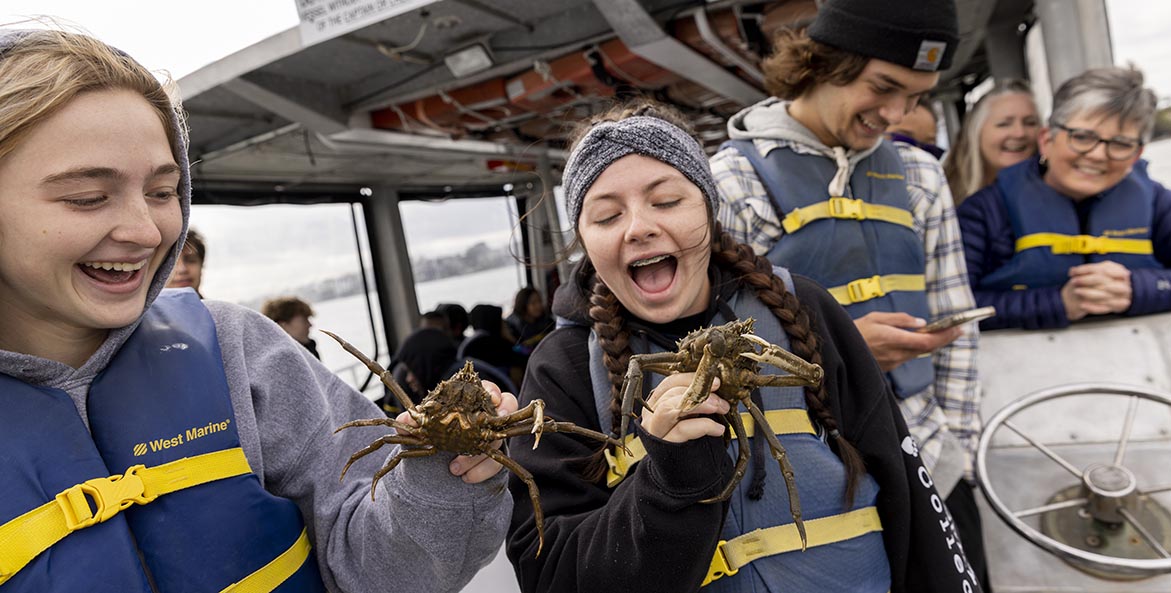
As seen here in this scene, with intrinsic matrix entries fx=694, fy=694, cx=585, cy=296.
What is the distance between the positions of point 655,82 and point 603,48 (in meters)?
0.69

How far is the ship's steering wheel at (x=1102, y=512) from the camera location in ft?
7.45

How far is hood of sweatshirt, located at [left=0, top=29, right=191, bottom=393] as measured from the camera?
3.68 feet

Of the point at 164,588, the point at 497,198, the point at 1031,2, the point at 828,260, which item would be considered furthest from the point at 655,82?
the point at 497,198

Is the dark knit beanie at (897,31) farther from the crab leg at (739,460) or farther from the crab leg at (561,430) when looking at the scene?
the crab leg at (561,430)

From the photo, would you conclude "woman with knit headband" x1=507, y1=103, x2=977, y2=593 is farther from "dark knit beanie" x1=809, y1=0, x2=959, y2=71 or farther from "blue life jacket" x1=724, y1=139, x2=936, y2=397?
"dark knit beanie" x1=809, y1=0, x2=959, y2=71

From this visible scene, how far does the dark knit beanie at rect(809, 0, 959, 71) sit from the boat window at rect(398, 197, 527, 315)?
7069 mm

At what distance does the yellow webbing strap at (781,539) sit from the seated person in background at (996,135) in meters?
2.29

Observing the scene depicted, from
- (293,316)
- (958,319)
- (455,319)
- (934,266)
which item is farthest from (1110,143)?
(455,319)

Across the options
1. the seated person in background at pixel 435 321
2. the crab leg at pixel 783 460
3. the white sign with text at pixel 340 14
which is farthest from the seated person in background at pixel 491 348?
the crab leg at pixel 783 460

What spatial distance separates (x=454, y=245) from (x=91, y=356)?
8.50 meters

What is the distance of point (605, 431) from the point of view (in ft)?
4.65

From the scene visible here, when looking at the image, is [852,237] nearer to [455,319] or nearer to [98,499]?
[98,499]

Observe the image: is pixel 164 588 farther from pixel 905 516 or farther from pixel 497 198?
pixel 497 198

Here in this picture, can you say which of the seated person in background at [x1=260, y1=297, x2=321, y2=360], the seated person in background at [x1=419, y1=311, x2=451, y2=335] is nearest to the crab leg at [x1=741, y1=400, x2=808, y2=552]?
the seated person in background at [x1=260, y1=297, x2=321, y2=360]
